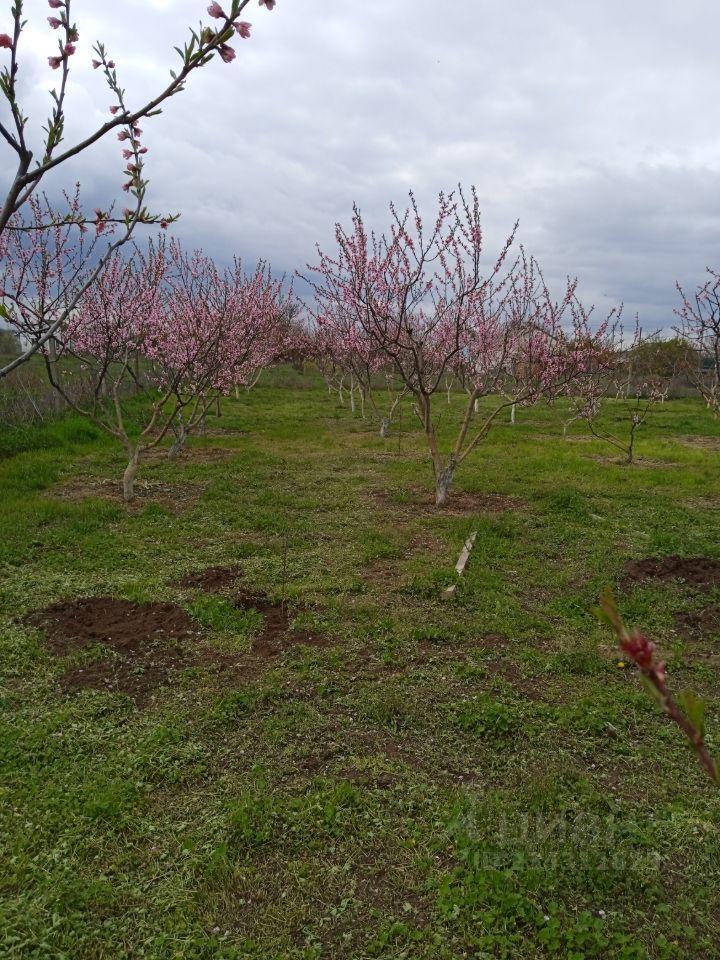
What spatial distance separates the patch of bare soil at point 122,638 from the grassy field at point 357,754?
0.11 feet

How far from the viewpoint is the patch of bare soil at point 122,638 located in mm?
4211

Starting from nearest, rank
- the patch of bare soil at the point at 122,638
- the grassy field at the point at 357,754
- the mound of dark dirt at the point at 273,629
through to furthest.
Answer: the grassy field at the point at 357,754 < the patch of bare soil at the point at 122,638 < the mound of dark dirt at the point at 273,629

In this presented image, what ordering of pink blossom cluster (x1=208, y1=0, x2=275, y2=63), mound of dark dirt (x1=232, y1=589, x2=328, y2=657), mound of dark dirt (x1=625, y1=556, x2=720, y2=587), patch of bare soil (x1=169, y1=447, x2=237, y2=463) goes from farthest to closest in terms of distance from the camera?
patch of bare soil (x1=169, y1=447, x2=237, y2=463), mound of dark dirt (x1=625, y1=556, x2=720, y2=587), mound of dark dirt (x1=232, y1=589, x2=328, y2=657), pink blossom cluster (x1=208, y1=0, x2=275, y2=63)

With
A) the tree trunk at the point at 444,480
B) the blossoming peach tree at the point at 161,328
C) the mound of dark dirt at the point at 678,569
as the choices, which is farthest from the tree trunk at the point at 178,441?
the mound of dark dirt at the point at 678,569

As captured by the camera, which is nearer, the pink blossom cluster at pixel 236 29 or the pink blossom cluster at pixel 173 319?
the pink blossom cluster at pixel 236 29

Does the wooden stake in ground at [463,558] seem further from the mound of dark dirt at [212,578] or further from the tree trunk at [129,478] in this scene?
the tree trunk at [129,478]

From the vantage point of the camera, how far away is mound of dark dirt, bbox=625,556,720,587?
5.93 m

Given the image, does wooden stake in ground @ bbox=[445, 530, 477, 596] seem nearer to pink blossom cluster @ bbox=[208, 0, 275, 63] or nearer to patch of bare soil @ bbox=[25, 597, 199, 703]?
patch of bare soil @ bbox=[25, 597, 199, 703]

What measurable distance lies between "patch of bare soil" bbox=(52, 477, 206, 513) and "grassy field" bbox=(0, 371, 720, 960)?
94cm

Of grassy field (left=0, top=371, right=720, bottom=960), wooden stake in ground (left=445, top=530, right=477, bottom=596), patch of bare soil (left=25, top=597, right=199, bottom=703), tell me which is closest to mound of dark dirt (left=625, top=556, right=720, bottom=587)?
grassy field (left=0, top=371, right=720, bottom=960)

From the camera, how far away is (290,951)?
7.73 ft

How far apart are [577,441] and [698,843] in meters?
12.9

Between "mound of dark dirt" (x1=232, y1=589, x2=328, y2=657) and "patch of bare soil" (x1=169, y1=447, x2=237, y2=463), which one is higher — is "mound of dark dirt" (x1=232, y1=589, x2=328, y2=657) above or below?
below

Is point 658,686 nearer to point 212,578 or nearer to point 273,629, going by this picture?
point 273,629
